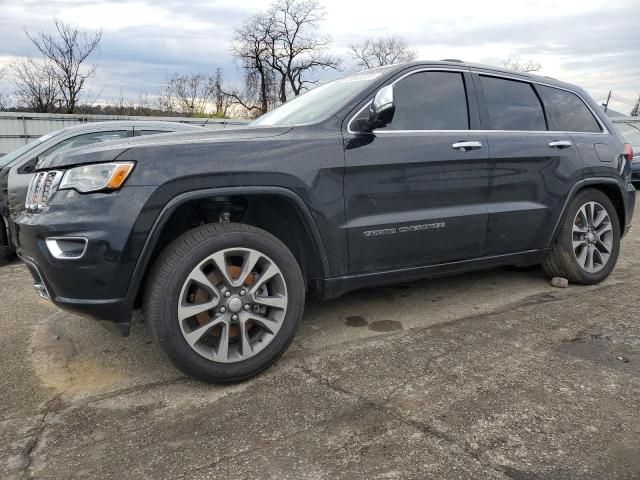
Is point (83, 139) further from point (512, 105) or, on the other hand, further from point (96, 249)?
point (512, 105)

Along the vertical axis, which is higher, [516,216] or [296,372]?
[516,216]

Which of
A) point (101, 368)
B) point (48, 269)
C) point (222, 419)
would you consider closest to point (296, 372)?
point (222, 419)

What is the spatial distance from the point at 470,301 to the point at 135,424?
8.95ft

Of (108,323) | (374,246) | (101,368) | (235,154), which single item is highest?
(235,154)

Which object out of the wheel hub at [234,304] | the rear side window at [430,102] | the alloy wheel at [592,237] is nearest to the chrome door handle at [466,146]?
the rear side window at [430,102]

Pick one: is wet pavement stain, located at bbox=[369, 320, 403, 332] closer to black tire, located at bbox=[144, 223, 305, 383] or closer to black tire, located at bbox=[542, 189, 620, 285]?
black tire, located at bbox=[144, 223, 305, 383]

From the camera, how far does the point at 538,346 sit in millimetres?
3262

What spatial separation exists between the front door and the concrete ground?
23.2 inches

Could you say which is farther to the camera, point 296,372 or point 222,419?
point 296,372

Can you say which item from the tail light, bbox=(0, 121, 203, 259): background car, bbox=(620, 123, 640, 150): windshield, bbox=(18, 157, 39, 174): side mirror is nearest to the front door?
the tail light

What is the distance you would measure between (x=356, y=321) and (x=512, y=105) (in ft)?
6.77

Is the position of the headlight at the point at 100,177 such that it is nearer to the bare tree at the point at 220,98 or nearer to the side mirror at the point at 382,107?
the side mirror at the point at 382,107

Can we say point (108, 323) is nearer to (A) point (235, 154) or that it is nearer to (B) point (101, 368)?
(B) point (101, 368)

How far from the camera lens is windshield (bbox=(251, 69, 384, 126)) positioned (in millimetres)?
3350
